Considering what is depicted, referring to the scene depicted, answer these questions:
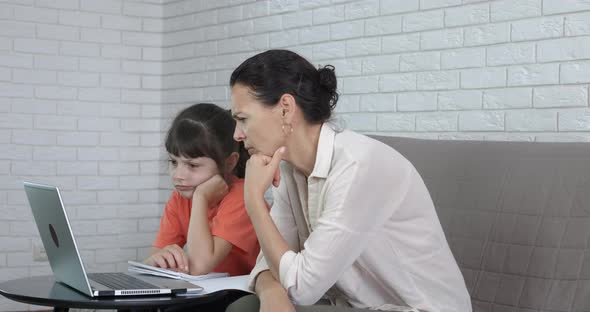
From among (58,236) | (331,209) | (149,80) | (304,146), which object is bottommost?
(58,236)

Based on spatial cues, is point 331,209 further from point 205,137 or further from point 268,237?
point 205,137

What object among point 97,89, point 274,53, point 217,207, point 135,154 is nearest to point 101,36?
point 97,89

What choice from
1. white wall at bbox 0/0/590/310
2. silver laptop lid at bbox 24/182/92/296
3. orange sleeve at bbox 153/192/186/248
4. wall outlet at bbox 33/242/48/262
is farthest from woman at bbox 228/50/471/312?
wall outlet at bbox 33/242/48/262

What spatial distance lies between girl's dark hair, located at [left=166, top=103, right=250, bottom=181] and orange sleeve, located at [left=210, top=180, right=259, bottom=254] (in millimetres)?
115

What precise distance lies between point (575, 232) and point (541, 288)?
0.17 metres

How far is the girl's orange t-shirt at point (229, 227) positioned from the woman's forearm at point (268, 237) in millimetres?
671

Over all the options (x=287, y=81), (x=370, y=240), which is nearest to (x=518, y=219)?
(x=370, y=240)

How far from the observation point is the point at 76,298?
6.42 feet

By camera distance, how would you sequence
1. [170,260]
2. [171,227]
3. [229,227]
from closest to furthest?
[170,260] → [229,227] → [171,227]

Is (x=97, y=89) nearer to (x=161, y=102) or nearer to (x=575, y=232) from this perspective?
(x=161, y=102)

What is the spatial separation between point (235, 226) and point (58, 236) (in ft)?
2.36

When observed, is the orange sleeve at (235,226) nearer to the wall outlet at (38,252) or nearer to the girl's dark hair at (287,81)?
the girl's dark hair at (287,81)

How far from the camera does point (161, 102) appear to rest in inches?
182

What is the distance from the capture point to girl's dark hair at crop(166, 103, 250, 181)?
8.88 feet
